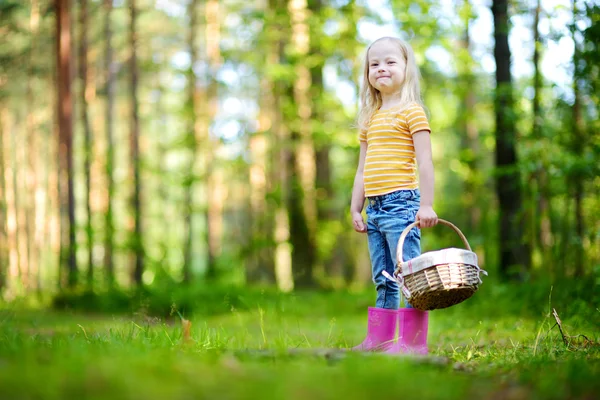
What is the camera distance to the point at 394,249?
12.7 feet

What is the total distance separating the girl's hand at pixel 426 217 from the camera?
3.67 metres

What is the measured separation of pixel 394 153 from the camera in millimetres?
3982

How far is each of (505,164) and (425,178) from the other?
5013 mm

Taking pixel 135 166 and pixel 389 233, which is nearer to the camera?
pixel 389 233

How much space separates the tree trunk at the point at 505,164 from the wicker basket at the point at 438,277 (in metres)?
4.87

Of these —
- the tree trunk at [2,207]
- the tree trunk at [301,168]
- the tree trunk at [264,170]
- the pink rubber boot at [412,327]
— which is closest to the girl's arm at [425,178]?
the pink rubber boot at [412,327]

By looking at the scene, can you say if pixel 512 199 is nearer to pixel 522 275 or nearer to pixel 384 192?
pixel 522 275

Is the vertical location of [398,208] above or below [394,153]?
below

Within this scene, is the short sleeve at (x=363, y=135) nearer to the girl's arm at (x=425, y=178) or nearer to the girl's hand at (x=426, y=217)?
the girl's arm at (x=425, y=178)

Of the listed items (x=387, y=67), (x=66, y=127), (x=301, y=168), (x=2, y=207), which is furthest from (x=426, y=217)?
(x=2, y=207)

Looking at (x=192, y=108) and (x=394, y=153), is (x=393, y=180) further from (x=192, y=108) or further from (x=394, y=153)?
(x=192, y=108)

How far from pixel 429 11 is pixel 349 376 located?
9289 mm

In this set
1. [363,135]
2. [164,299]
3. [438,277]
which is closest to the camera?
[438,277]

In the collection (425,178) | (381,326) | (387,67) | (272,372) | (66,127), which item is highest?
(66,127)
